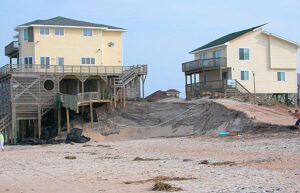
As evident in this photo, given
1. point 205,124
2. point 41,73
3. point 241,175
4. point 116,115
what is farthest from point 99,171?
point 41,73

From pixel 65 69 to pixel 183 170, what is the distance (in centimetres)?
3124

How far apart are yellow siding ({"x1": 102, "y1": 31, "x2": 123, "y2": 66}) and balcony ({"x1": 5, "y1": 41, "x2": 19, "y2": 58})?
8.91 metres

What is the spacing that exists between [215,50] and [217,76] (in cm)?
257

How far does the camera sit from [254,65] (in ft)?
144

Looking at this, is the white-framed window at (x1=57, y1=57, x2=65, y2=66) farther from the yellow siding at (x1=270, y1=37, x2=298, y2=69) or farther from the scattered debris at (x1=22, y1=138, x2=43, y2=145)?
the yellow siding at (x1=270, y1=37, x2=298, y2=69)

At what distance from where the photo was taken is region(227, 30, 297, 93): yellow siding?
43469mm

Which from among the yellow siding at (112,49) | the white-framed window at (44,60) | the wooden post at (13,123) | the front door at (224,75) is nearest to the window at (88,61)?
the yellow siding at (112,49)

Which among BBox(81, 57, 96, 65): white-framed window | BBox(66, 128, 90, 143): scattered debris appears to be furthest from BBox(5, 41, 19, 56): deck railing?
BBox(66, 128, 90, 143): scattered debris

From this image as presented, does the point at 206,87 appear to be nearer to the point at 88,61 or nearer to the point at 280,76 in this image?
the point at 280,76

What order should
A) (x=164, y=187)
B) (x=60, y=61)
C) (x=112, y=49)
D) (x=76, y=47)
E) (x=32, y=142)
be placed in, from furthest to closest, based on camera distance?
(x=112, y=49)
(x=76, y=47)
(x=60, y=61)
(x=32, y=142)
(x=164, y=187)

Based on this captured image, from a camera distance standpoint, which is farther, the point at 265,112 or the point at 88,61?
the point at 88,61

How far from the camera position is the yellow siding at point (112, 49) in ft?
164

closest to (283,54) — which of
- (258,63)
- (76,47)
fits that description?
(258,63)

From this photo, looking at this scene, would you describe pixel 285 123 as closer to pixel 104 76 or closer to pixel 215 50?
pixel 215 50
